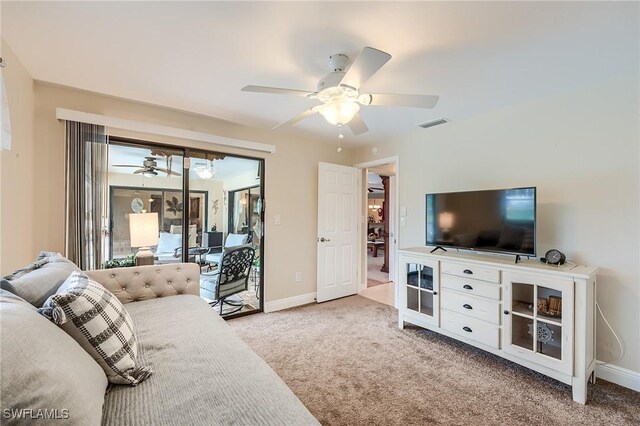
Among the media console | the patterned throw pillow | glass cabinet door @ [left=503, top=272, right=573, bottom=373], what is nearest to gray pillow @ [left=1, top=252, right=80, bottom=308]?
the patterned throw pillow

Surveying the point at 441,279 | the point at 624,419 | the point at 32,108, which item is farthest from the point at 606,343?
the point at 32,108

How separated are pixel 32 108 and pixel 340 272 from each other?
369 centimetres

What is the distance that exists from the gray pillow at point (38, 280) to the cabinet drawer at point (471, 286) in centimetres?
284

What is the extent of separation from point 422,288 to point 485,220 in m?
0.91

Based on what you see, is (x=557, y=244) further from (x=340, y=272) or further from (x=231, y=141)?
(x=231, y=141)

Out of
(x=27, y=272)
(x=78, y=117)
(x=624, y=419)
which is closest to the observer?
(x=27, y=272)

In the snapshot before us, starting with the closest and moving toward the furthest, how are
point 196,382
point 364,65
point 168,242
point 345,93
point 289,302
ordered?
1. point 196,382
2. point 364,65
3. point 345,93
4. point 168,242
5. point 289,302

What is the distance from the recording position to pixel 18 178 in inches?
78.2

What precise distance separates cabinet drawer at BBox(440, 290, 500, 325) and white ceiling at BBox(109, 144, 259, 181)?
263 cm

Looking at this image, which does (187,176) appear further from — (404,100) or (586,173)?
(586,173)

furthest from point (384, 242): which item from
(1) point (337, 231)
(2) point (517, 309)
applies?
(2) point (517, 309)

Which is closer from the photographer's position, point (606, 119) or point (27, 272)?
point (27, 272)

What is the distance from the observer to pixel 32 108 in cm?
224

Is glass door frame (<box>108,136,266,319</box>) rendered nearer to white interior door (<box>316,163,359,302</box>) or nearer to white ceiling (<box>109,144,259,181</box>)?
white ceiling (<box>109,144,259,181</box>)
